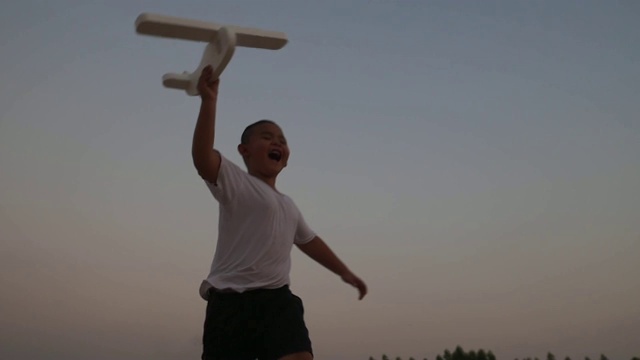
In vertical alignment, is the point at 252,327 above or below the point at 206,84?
below

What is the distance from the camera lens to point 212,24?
2.99 metres

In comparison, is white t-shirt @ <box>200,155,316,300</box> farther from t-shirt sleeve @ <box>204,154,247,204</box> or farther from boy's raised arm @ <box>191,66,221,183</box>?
boy's raised arm @ <box>191,66,221,183</box>

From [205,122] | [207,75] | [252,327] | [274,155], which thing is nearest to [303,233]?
[274,155]

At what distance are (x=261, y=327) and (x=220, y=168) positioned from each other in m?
0.82

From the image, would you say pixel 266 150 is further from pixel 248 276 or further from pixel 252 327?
pixel 252 327

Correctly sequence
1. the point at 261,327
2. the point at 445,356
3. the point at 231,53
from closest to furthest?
the point at 231,53 → the point at 261,327 → the point at 445,356

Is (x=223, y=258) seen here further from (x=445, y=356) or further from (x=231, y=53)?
(x=445, y=356)

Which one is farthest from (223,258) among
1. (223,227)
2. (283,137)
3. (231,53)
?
(231,53)

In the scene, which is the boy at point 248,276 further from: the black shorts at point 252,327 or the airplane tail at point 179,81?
the airplane tail at point 179,81

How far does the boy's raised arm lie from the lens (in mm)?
2916

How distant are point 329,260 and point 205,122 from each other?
4.74 feet

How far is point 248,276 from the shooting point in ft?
10.6

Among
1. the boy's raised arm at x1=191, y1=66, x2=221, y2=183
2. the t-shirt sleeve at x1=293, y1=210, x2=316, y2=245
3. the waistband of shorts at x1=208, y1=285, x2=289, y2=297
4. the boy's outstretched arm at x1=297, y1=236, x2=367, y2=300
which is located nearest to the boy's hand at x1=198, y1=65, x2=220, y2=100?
the boy's raised arm at x1=191, y1=66, x2=221, y2=183

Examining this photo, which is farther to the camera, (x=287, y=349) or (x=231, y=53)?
(x=287, y=349)
